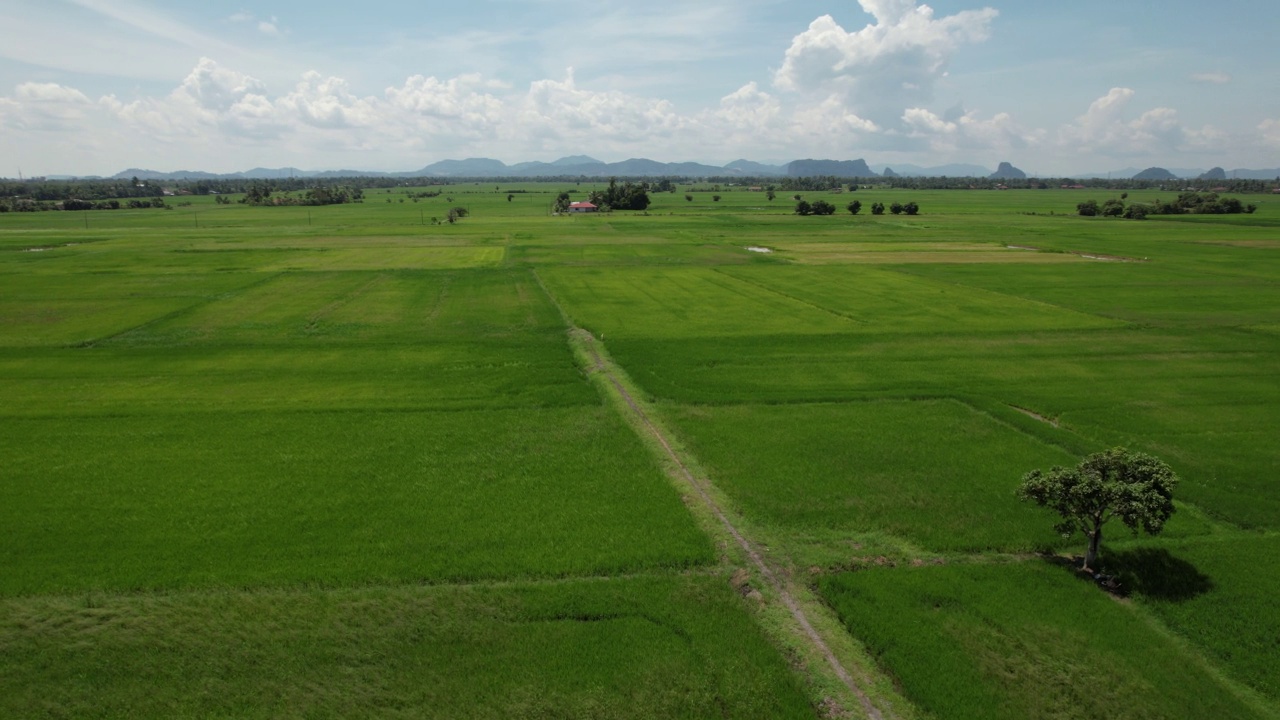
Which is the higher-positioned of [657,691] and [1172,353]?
[1172,353]

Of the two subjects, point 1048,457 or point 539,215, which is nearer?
point 1048,457

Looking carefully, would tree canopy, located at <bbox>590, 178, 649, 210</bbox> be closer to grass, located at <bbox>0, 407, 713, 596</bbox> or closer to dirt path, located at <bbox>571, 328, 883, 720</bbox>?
dirt path, located at <bbox>571, 328, 883, 720</bbox>

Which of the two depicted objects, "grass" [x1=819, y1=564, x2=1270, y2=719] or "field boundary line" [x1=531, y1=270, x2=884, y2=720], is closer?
"grass" [x1=819, y1=564, x2=1270, y2=719]

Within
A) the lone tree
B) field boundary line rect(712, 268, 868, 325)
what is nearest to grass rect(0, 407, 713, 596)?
the lone tree

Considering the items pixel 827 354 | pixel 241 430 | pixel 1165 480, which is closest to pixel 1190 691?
pixel 1165 480

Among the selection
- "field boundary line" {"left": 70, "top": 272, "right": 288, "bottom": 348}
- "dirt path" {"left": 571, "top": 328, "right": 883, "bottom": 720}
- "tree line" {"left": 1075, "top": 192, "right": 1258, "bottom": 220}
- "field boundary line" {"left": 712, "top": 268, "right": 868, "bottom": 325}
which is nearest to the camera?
"dirt path" {"left": 571, "top": 328, "right": 883, "bottom": 720}

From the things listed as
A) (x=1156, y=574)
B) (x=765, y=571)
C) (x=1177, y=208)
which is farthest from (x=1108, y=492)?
(x=1177, y=208)

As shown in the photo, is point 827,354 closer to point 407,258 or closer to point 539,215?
point 407,258
